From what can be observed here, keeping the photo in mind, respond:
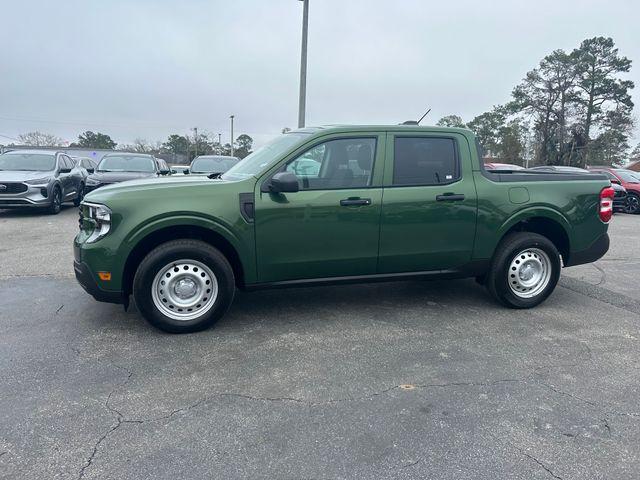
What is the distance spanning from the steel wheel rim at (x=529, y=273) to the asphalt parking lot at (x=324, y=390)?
0.82 feet

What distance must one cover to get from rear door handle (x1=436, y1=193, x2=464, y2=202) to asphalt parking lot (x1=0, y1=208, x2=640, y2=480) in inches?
46.4

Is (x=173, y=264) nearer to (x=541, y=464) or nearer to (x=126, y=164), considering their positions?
(x=541, y=464)

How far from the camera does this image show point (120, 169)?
41.3 feet

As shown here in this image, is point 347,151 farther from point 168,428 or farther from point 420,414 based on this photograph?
point 168,428

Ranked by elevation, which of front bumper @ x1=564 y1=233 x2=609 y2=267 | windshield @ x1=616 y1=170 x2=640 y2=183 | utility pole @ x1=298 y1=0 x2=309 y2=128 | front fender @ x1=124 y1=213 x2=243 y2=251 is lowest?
front bumper @ x1=564 y1=233 x2=609 y2=267

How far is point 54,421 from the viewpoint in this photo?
9.03 feet

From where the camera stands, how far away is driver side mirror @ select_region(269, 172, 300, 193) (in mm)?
3926

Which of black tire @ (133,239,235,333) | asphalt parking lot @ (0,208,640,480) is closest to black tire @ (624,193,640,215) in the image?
asphalt parking lot @ (0,208,640,480)

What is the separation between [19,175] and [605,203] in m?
11.9

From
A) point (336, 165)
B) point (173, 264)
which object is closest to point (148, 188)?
point (173, 264)

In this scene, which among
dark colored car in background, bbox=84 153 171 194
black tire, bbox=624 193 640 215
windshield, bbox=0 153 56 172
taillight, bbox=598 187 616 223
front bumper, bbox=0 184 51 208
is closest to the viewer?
taillight, bbox=598 187 616 223

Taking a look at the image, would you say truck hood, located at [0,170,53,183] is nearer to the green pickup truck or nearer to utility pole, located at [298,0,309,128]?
Result: utility pole, located at [298,0,309,128]

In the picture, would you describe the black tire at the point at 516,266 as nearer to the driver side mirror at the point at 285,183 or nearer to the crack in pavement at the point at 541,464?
the driver side mirror at the point at 285,183

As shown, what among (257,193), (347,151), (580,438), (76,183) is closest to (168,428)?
(257,193)
